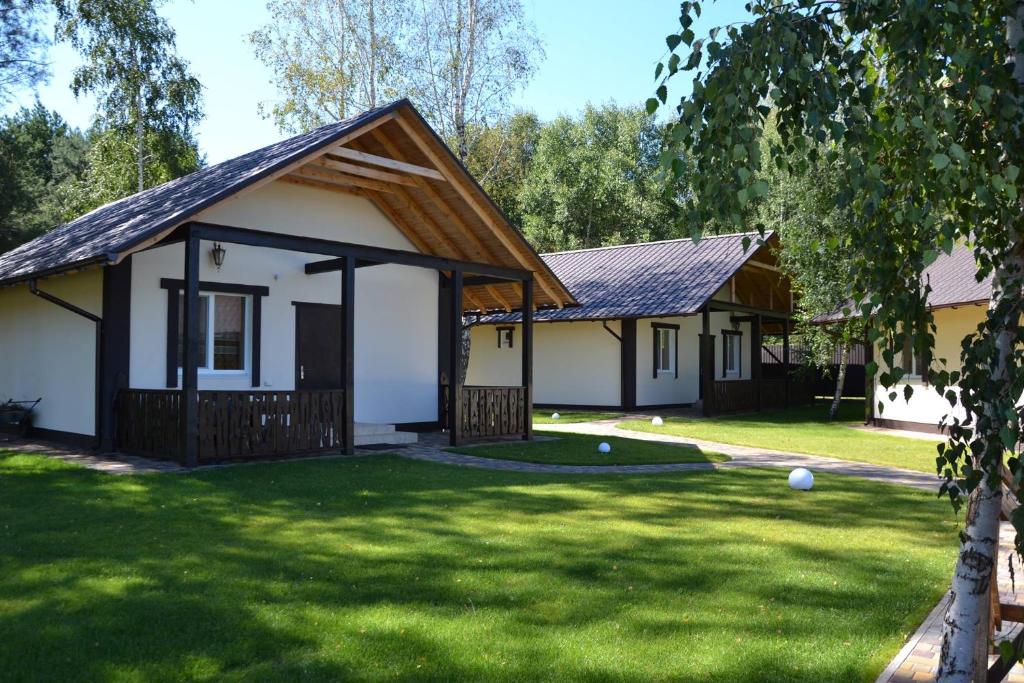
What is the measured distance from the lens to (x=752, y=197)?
2488 millimetres

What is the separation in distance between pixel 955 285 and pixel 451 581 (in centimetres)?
1542

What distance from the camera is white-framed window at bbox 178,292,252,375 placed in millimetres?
12378

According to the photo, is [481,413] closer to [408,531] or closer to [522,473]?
[522,473]

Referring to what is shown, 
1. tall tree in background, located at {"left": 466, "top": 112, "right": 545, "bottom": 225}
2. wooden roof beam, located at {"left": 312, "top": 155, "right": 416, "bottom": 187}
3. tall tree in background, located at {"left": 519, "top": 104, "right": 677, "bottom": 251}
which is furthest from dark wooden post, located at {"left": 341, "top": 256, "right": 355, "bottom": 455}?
tall tree in background, located at {"left": 519, "top": 104, "right": 677, "bottom": 251}

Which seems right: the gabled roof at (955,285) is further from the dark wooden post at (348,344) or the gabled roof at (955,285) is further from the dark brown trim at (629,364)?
the dark wooden post at (348,344)

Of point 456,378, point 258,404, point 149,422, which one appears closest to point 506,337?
point 456,378

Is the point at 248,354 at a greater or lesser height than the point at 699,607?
greater

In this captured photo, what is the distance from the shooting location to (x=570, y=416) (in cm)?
2116

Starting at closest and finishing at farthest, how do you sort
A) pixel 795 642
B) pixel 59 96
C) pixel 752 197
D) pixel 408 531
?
pixel 752 197
pixel 795 642
pixel 408 531
pixel 59 96

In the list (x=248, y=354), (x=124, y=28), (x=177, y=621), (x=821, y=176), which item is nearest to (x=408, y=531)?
(x=177, y=621)

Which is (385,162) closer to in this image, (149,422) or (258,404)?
(258,404)

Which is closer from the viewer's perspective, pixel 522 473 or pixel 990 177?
pixel 990 177

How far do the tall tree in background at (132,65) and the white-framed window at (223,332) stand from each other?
26.8ft

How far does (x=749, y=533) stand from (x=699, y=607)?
7.47 feet
